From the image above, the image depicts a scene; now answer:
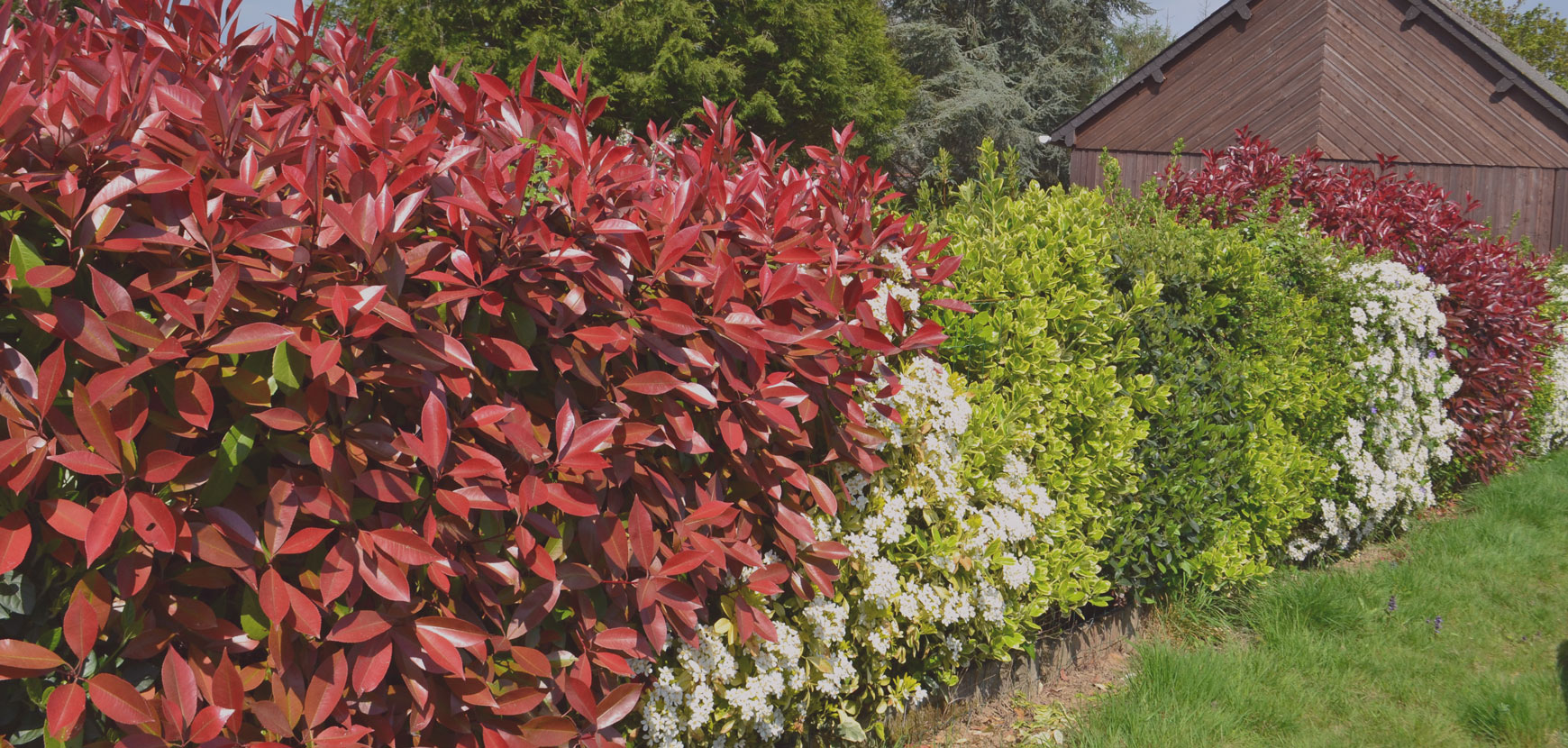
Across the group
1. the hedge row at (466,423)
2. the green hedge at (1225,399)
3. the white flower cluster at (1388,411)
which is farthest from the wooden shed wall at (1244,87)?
the hedge row at (466,423)

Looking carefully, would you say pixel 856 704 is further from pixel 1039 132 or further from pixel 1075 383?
pixel 1039 132

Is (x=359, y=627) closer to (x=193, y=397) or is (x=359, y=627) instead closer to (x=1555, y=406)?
(x=193, y=397)

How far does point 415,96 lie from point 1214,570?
3.72 metres

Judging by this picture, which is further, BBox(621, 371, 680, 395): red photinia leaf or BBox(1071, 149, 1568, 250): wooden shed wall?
BBox(1071, 149, 1568, 250): wooden shed wall

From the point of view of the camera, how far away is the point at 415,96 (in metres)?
2.27

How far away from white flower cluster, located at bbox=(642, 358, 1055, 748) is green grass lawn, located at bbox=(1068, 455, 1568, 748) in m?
0.66

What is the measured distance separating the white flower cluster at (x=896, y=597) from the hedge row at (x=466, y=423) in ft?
0.04

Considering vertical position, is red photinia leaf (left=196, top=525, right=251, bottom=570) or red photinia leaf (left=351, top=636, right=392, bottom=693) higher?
red photinia leaf (left=196, top=525, right=251, bottom=570)

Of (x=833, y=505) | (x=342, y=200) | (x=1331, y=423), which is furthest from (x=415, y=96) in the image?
(x=1331, y=423)

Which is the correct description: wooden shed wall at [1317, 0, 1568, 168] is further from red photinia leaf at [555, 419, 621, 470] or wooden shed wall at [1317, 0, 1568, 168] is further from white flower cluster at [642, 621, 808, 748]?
red photinia leaf at [555, 419, 621, 470]

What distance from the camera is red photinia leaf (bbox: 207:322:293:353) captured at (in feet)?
4.59

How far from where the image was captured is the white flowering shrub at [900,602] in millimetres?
2297

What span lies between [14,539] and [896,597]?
2.06 meters

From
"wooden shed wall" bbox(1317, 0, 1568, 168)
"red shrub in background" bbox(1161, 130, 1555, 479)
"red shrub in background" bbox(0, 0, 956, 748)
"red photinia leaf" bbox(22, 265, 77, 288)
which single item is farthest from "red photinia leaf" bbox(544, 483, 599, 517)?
"wooden shed wall" bbox(1317, 0, 1568, 168)
